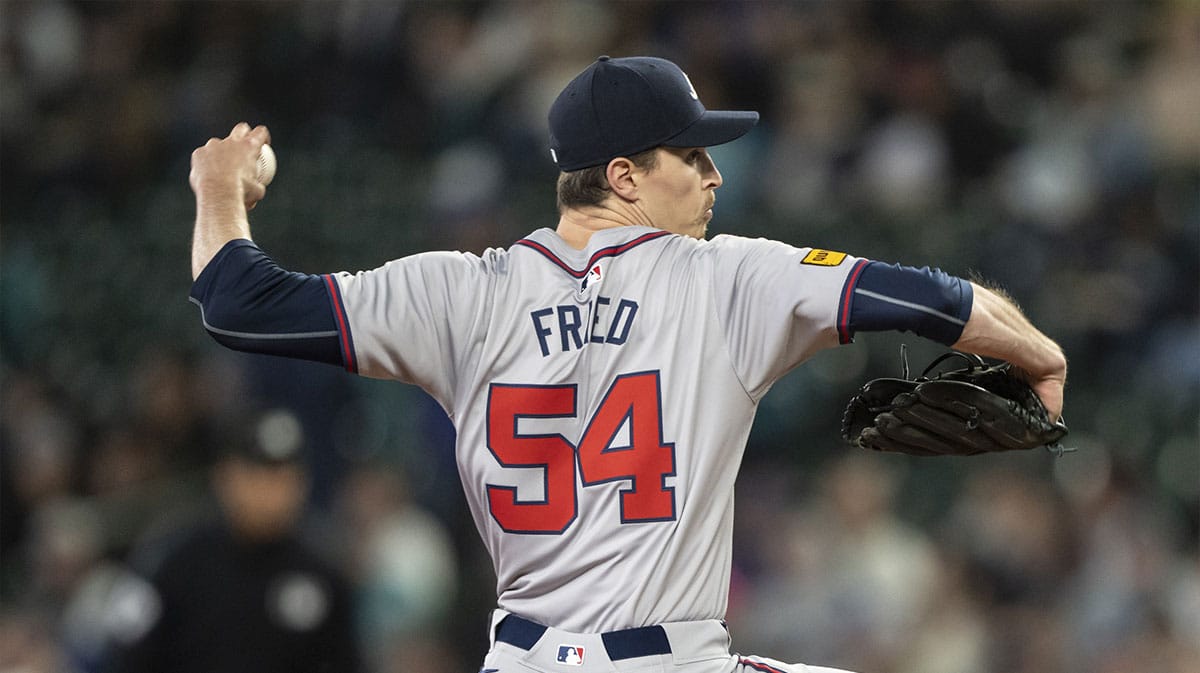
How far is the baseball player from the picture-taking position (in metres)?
2.41

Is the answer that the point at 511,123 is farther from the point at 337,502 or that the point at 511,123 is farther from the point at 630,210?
the point at 630,210

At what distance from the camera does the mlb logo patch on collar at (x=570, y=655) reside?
7.87 feet

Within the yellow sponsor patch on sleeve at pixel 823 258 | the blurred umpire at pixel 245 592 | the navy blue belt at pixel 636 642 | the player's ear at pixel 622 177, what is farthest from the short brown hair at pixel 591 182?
the blurred umpire at pixel 245 592

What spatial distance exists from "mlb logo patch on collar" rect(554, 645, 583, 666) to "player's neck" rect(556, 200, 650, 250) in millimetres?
757

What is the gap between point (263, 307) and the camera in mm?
2453

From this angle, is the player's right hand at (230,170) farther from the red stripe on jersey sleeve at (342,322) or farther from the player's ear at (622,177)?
the player's ear at (622,177)

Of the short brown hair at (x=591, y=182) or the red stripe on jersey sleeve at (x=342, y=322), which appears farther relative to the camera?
the short brown hair at (x=591, y=182)

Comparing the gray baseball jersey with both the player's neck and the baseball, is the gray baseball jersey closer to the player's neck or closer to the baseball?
the player's neck

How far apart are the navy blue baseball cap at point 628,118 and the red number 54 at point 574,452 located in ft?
1.58

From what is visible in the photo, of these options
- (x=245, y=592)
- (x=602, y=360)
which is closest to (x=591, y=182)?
(x=602, y=360)

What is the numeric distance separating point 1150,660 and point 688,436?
11.7ft

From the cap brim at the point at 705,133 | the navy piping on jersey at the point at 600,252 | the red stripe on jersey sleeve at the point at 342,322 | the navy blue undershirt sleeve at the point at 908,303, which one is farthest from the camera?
the cap brim at the point at 705,133

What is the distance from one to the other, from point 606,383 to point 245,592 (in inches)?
102

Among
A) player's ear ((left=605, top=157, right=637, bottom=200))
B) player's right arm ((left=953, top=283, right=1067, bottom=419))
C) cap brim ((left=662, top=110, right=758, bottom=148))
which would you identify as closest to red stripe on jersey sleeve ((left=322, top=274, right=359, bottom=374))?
player's ear ((left=605, top=157, right=637, bottom=200))
